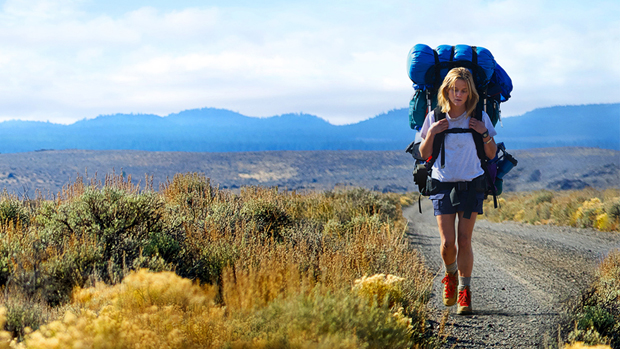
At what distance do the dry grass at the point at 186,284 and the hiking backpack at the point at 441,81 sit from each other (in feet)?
3.65

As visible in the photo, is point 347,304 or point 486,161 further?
point 486,161

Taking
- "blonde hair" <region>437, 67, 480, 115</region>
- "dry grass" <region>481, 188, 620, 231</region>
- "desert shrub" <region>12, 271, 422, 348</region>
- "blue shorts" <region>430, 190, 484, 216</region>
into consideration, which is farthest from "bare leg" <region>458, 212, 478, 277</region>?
"dry grass" <region>481, 188, 620, 231</region>

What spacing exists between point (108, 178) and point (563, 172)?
97.9 m

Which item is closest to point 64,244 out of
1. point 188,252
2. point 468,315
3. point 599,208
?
point 188,252

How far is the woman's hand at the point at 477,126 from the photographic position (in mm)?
4113

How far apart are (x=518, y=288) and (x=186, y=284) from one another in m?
4.10

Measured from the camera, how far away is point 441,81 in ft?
14.6

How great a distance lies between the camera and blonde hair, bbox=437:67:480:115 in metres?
4.11

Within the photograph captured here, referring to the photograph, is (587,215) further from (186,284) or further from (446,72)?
Answer: (186,284)

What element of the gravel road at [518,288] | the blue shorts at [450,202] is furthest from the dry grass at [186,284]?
the blue shorts at [450,202]

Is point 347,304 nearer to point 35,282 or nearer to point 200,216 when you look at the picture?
point 35,282

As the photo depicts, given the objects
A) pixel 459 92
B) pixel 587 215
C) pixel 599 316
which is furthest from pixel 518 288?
pixel 587 215

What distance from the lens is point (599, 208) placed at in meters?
15.5

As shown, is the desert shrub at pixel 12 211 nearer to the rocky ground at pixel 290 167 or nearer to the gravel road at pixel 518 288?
the gravel road at pixel 518 288
